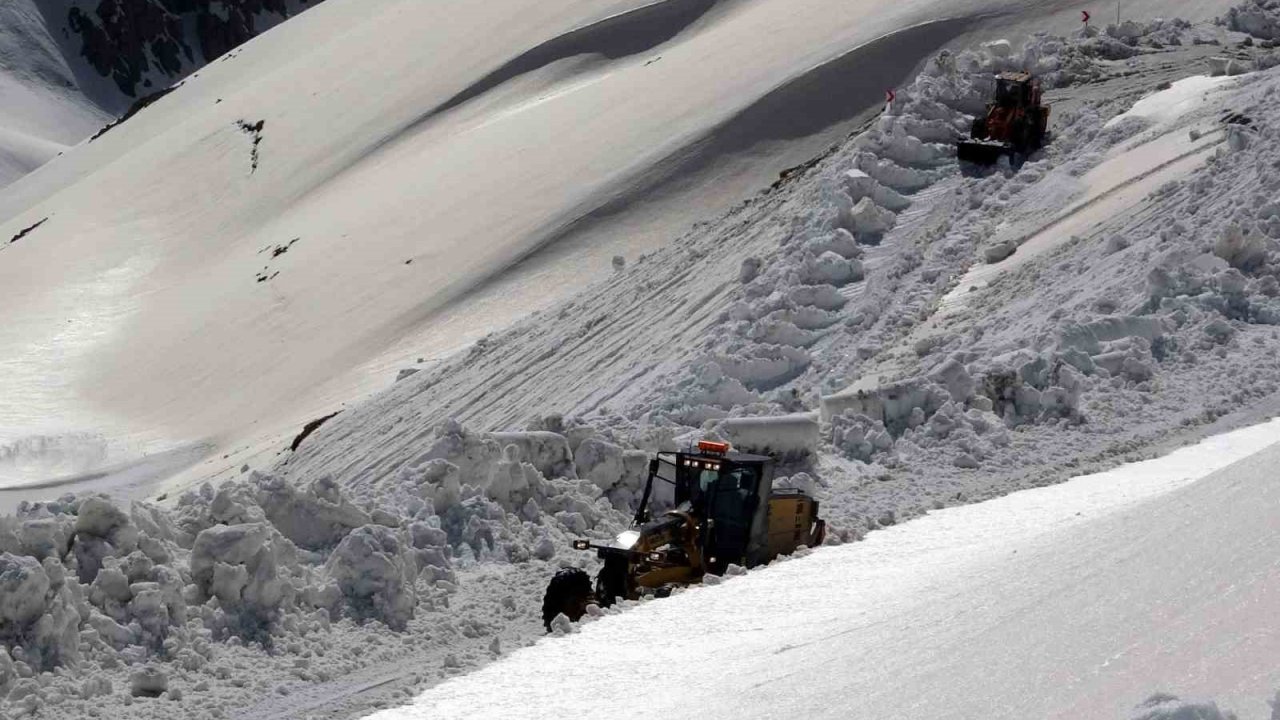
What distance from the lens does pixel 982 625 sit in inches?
321

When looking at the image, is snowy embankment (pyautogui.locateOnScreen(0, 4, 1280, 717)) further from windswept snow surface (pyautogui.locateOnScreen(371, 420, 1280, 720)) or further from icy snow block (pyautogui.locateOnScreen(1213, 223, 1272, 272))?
windswept snow surface (pyautogui.locateOnScreen(371, 420, 1280, 720))

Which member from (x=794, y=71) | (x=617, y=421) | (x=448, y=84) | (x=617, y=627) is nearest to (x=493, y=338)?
(x=617, y=421)

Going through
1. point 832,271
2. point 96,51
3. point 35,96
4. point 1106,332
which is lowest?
point 1106,332

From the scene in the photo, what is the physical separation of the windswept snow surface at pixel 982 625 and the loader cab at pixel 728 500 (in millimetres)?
348

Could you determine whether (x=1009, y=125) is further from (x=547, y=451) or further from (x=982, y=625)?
(x=982, y=625)

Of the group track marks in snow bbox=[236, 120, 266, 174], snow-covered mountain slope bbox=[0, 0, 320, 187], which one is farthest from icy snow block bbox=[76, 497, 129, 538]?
snow-covered mountain slope bbox=[0, 0, 320, 187]

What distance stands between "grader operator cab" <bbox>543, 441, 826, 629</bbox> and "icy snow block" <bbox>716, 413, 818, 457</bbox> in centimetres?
205

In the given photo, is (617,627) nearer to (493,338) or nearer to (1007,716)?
(1007,716)

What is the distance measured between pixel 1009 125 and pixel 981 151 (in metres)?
0.50

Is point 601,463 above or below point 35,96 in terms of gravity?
below

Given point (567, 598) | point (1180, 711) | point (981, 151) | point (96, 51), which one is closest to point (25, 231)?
point (981, 151)

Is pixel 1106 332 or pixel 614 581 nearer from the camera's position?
pixel 614 581

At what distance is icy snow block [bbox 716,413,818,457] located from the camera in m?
15.4

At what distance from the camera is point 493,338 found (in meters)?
25.9
